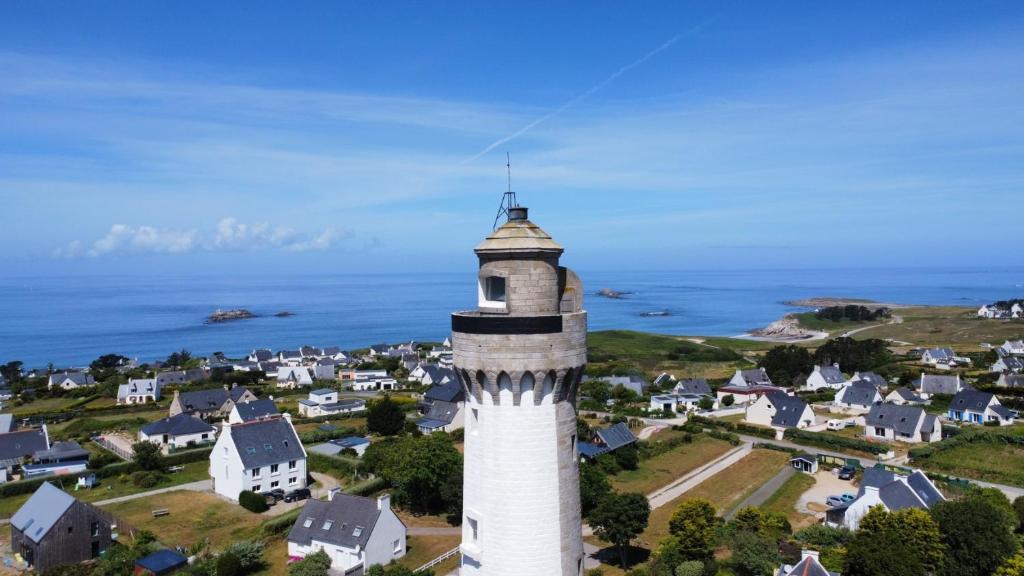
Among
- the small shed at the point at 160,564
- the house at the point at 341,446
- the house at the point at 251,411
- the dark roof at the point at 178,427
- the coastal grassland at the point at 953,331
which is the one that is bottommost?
the coastal grassland at the point at 953,331

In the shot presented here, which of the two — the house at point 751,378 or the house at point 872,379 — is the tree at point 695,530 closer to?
the house at point 751,378

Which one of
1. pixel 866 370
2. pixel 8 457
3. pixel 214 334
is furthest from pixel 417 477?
pixel 214 334

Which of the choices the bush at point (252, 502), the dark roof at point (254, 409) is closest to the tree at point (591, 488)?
the bush at point (252, 502)

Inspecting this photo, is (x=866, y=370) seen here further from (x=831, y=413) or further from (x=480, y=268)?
(x=480, y=268)

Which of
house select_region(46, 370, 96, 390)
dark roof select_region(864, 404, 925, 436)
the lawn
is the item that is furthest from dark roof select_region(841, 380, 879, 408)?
house select_region(46, 370, 96, 390)

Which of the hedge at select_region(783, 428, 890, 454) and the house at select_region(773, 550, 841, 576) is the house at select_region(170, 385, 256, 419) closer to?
the hedge at select_region(783, 428, 890, 454)

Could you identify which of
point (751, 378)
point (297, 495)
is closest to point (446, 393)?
point (297, 495)
